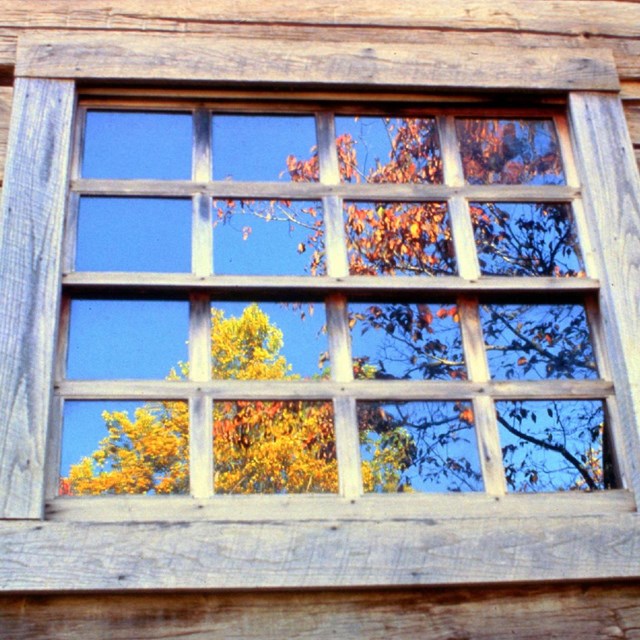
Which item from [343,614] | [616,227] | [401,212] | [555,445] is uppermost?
[401,212]

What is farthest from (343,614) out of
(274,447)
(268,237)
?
(268,237)

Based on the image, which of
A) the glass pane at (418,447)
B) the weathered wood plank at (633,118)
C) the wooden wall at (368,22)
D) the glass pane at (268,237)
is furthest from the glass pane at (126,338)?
the weathered wood plank at (633,118)

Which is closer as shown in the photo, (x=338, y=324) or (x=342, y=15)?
(x=338, y=324)

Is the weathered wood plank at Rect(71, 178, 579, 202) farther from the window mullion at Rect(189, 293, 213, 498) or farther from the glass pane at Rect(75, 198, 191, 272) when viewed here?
the window mullion at Rect(189, 293, 213, 498)

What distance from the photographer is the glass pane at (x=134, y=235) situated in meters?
2.97

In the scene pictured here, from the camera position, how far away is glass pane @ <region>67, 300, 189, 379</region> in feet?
9.20

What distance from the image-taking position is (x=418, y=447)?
279cm

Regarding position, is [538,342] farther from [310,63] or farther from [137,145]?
[137,145]

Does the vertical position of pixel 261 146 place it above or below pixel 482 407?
above

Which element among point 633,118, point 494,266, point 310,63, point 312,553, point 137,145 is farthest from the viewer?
point 633,118

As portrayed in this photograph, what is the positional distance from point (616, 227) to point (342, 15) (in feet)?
4.20

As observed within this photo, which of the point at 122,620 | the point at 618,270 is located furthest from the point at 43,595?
the point at 618,270

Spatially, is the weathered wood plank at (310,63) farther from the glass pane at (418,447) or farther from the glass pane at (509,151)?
the glass pane at (418,447)

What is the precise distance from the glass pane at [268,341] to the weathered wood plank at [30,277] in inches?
19.6
